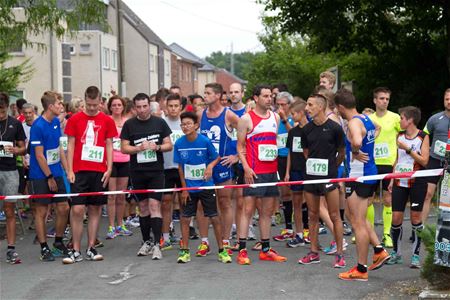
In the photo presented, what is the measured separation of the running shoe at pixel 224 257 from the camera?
10.2m

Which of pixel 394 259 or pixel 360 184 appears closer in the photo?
pixel 360 184

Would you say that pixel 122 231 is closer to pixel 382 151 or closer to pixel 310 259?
pixel 310 259

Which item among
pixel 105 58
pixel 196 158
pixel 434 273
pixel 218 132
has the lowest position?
pixel 434 273

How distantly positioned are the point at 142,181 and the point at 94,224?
840 millimetres

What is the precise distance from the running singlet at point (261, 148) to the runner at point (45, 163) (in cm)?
254

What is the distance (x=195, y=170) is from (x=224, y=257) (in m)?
1.17

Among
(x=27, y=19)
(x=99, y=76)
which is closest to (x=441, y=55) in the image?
(x=27, y=19)

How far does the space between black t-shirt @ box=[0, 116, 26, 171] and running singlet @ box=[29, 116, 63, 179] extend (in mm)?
372

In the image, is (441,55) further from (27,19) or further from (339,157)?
(339,157)

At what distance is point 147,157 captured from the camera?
1085cm

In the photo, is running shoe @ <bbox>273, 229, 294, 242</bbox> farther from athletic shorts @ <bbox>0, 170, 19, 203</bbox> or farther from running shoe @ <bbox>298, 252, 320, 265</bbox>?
athletic shorts @ <bbox>0, 170, 19, 203</bbox>

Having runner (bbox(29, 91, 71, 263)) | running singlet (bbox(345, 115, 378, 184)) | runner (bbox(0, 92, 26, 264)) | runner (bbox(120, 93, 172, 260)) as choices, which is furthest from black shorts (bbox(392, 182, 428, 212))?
runner (bbox(0, 92, 26, 264))

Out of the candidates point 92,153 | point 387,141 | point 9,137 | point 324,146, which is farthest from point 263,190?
point 9,137

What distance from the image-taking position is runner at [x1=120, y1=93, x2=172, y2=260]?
1080 cm
